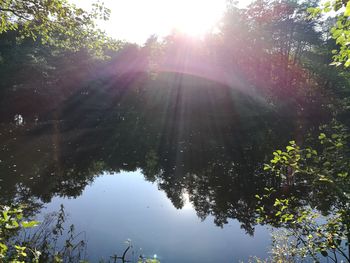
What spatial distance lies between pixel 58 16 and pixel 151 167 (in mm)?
12317

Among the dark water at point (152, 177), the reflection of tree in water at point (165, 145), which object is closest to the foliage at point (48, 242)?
the dark water at point (152, 177)

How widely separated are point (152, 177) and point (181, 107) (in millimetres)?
32688

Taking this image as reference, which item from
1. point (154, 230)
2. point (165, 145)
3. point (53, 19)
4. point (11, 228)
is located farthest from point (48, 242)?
point (165, 145)

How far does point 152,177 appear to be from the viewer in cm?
1834

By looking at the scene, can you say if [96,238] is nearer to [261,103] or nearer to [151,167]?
[151,167]

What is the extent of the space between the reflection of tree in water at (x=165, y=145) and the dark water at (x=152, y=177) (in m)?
0.09

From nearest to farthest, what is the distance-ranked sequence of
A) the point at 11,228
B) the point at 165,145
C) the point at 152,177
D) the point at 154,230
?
the point at 11,228 → the point at 154,230 → the point at 152,177 → the point at 165,145

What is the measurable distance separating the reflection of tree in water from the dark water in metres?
0.09

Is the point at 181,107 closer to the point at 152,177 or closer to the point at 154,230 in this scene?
the point at 152,177

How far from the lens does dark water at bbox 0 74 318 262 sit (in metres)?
10.5

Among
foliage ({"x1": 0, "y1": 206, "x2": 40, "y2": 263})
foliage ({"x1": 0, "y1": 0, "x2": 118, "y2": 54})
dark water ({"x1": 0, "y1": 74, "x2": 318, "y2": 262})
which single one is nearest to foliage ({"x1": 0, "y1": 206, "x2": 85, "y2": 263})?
foliage ({"x1": 0, "y1": 206, "x2": 40, "y2": 263})

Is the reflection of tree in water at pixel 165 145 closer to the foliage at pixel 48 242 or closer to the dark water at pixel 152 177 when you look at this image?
the dark water at pixel 152 177

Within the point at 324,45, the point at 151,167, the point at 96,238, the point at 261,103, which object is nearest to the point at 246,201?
the point at 96,238

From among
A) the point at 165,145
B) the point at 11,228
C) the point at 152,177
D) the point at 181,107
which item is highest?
the point at 181,107
